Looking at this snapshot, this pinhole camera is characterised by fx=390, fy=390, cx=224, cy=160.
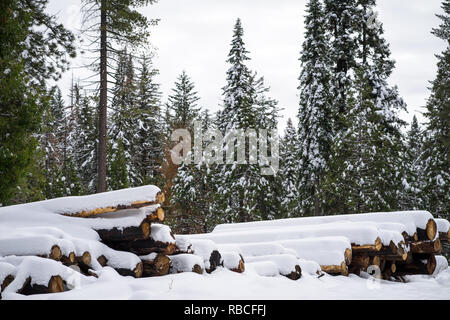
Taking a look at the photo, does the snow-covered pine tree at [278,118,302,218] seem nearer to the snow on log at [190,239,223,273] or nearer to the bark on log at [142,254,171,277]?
the snow on log at [190,239,223,273]

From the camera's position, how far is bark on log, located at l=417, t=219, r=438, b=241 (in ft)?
32.5

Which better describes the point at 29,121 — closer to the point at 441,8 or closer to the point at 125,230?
the point at 125,230

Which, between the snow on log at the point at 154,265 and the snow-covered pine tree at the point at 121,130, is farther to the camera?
the snow-covered pine tree at the point at 121,130

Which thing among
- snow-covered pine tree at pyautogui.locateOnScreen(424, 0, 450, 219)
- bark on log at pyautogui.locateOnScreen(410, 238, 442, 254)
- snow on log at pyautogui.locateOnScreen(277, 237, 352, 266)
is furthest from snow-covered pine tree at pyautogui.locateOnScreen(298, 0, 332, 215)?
snow on log at pyautogui.locateOnScreen(277, 237, 352, 266)

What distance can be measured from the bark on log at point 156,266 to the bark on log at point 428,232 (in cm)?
680

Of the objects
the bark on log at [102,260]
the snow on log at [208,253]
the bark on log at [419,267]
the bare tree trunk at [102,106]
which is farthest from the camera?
the bare tree trunk at [102,106]

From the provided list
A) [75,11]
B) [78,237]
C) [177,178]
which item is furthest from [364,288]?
[177,178]

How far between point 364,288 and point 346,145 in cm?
1524

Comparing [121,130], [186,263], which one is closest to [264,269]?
[186,263]

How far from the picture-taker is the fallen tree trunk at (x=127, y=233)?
6.41 meters

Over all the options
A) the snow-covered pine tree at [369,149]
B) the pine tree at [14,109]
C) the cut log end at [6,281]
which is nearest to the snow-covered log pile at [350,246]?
the cut log end at [6,281]

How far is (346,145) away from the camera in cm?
2167

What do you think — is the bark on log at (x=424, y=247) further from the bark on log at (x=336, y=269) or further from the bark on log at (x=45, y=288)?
the bark on log at (x=45, y=288)

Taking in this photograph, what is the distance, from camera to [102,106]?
1498 centimetres
